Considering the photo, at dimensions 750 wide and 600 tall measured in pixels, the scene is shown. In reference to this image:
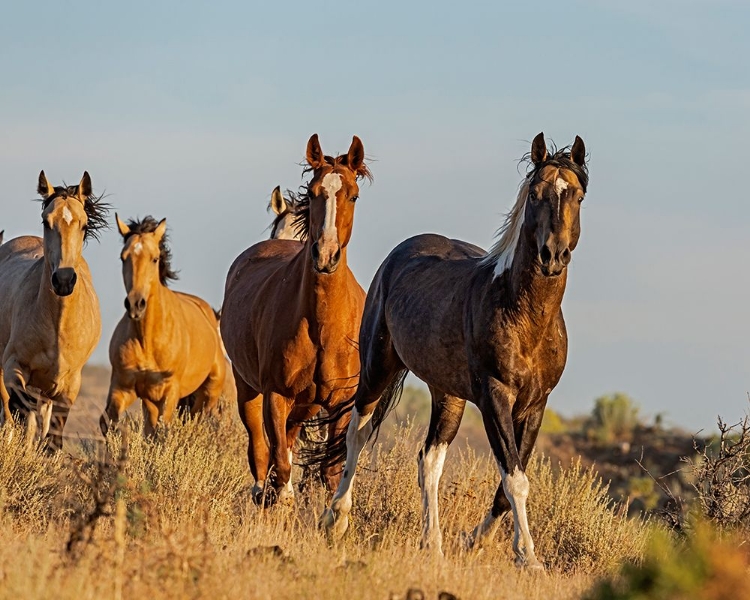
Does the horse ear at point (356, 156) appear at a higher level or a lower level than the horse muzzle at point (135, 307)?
higher

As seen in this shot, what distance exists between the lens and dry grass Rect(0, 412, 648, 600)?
4660 millimetres

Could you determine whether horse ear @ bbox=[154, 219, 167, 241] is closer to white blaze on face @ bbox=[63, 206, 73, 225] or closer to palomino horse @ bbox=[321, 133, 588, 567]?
white blaze on face @ bbox=[63, 206, 73, 225]

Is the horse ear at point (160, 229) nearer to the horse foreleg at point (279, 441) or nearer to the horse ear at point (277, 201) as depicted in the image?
the horse ear at point (277, 201)

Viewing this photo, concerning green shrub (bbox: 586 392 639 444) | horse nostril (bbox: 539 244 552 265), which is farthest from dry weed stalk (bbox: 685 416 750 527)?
green shrub (bbox: 586 392 639 444)

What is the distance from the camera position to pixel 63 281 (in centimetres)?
1024

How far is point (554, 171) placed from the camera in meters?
6.71

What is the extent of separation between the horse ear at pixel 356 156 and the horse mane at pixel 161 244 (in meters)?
3.68

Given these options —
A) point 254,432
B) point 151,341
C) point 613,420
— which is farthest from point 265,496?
point 613,420

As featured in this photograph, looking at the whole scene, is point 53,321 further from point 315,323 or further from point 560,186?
point 560,186

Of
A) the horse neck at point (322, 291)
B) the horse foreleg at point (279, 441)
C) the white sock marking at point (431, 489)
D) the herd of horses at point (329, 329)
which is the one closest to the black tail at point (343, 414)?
the herd of horses at point (329, 329)

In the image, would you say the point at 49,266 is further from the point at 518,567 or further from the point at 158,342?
the point at 518,567

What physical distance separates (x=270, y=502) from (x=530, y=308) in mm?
2878

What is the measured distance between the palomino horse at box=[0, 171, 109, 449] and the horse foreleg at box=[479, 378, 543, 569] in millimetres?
4956

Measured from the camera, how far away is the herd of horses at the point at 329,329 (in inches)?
270
